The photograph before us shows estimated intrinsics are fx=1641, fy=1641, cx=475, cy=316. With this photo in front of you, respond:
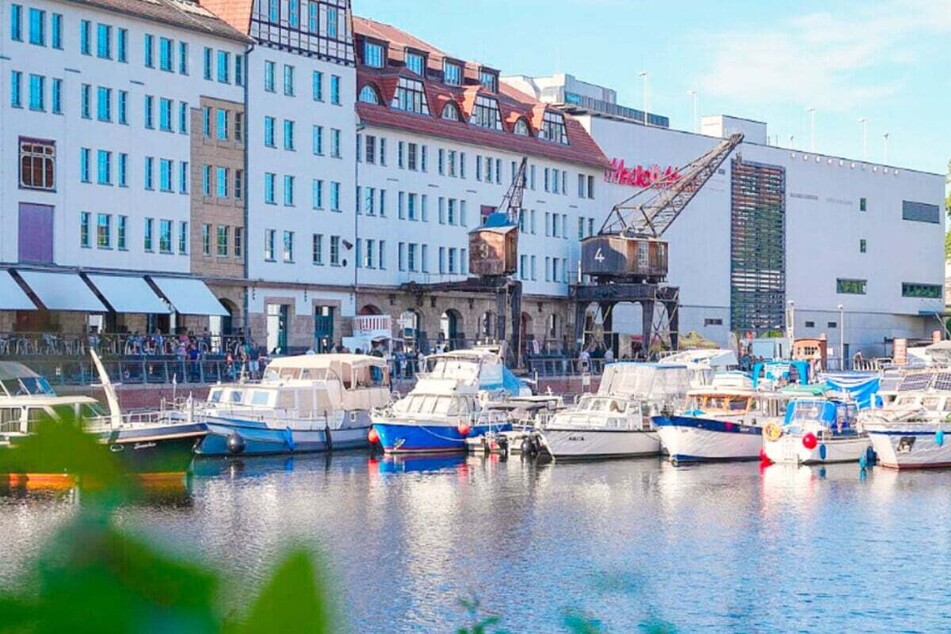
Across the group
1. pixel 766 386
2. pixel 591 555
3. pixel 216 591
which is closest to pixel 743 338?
pixel 766 386

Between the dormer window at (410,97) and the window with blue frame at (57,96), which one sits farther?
the dormer window at (410,97)

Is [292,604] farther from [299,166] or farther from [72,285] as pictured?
[299,166]

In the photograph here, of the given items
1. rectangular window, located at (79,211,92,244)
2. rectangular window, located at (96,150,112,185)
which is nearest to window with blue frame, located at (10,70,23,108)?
rectangular window, located at (96,150,112,185)

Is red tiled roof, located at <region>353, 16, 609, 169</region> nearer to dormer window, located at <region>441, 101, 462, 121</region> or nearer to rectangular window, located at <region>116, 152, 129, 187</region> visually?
dormer window, located at <region>441, 101, 462, 121</region>

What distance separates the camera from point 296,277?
73500mm

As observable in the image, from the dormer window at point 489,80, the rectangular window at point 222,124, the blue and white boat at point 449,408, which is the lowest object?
the blue and white boat at point 449,408

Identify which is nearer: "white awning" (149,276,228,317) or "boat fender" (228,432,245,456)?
"boat fender" (228,432,245,456)

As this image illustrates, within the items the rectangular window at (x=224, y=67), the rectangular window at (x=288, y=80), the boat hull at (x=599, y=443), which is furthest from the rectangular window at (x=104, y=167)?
the boat hull at (x=599, y=443)

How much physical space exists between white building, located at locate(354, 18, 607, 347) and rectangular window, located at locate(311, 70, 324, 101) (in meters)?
2.81

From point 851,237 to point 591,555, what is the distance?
78678mm

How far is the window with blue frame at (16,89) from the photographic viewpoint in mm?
60719

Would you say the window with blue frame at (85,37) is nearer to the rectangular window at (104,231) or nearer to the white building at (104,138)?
the white building at (104,138)

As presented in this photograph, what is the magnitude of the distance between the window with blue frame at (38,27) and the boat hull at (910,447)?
110 ft

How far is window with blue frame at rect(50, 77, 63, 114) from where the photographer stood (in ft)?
204
